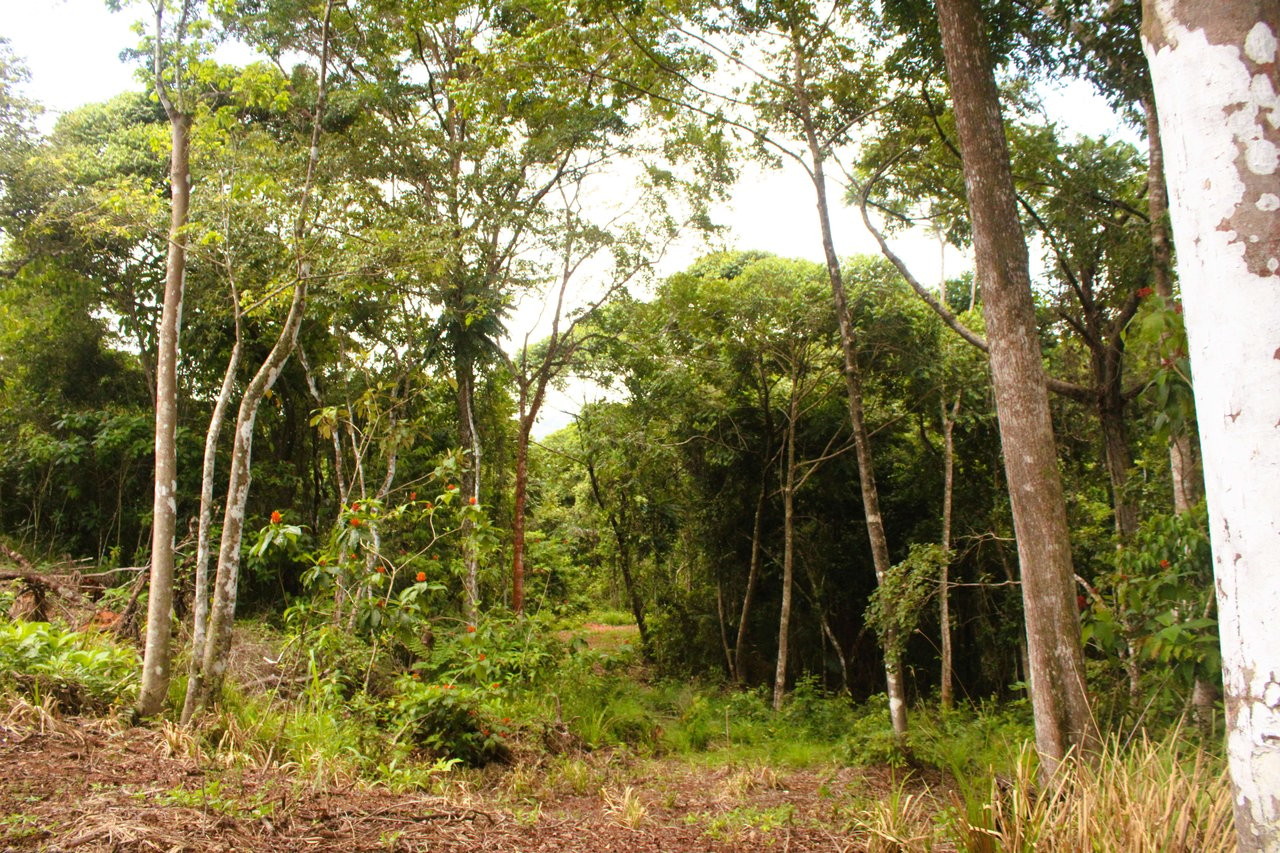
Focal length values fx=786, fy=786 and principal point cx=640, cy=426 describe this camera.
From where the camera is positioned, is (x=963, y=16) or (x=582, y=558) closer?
(x=963, y=16)

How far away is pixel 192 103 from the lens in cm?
544

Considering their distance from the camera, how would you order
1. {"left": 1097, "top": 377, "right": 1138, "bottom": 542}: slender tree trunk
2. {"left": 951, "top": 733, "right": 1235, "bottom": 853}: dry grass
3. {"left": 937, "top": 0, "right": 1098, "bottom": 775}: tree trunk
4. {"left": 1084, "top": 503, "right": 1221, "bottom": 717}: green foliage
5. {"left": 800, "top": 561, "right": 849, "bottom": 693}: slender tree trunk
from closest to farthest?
{"left": 951, "top": 733, "right": 1235, "bottom": 853}: dry grass
{"left": 1084, "top": 503, "right": 1221, "bottom": 717}: green foliage
{"left": 937, "top": 0, "right": 1098, "bottom": 775}: tree trunk
{"left": 1097, "top": 377, "right": 1138, "bottom": 542}: slender tree trunk
{"left": 800, "top": 561, "right": 849, "bottom": 693}: slender tree trunk

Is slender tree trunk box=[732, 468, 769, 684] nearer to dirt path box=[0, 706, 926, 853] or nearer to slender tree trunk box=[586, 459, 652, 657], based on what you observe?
slender tree trunk box=[586, 459, 652, 657]

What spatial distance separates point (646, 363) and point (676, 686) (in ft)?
16.5

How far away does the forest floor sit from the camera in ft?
9.86

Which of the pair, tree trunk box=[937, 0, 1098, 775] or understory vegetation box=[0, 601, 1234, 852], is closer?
understory vegetation box=[0, 601, 1234, 852]

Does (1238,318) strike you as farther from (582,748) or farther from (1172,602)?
(582,748)

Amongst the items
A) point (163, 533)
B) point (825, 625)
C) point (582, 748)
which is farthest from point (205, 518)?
point (825, 625)

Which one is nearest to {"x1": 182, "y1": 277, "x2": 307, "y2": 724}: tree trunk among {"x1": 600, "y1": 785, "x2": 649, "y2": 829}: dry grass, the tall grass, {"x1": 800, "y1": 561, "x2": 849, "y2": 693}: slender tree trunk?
{"x1": 600, "y1": 785, "x2": 649, "y2": 829}: dry grass

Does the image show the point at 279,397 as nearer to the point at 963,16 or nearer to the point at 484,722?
the point at 484,722

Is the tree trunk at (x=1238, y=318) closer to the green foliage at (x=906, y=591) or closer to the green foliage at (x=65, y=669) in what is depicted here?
the green foliage at (x=906, y=591)

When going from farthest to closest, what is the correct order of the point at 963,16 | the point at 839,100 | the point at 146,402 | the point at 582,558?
the point at 582,558 < the point at 146,402 < the point at 839,100 < the point at 963,16

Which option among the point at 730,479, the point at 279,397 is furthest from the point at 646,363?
the point at 279,397

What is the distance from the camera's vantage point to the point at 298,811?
134 inches
